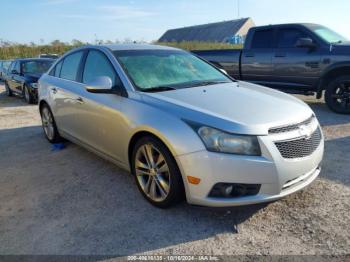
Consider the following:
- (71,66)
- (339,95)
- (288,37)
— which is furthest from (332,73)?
(71,66)

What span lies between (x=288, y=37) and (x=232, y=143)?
631cm

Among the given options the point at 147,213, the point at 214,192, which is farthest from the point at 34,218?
the point at 214,192

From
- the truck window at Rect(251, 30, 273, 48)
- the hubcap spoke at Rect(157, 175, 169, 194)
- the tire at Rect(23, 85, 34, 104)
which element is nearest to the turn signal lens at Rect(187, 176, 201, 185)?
the hubcap spoke at Rect(157, 175, 169, 194)

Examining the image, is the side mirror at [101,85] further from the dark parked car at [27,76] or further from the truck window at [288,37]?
the dark parked car at [27,76]

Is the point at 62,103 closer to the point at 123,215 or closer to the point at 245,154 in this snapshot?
the point at 123,215

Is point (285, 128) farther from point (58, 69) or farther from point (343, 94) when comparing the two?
point (343, 94)

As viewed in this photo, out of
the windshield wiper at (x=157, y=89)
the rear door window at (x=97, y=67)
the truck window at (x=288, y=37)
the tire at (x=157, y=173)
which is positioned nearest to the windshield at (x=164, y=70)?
the windshield wiper at (x=157, y=89)

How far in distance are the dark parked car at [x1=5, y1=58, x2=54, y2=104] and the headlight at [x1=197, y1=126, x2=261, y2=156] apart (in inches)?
368

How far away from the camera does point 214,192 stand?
2979mm

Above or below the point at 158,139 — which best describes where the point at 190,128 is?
above

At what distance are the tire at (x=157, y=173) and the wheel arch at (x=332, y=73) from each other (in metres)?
5.60

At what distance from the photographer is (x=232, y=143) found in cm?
288

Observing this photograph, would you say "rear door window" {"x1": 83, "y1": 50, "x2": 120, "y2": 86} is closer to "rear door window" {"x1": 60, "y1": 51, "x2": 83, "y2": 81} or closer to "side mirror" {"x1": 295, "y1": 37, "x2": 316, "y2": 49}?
"rear door window" {"x1": 60, "y1": 51, "x2": 83, "y2": 81}

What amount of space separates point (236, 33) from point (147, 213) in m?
48.7
